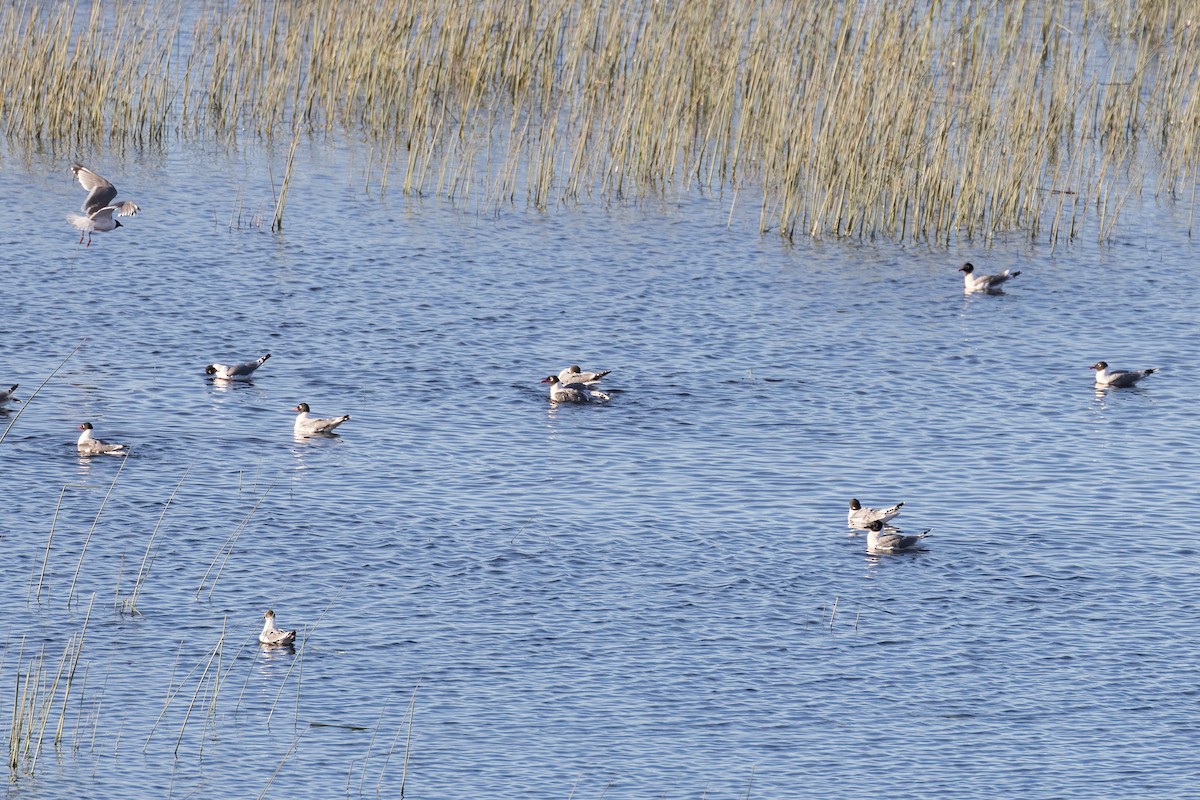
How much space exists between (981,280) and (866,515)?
10.6m

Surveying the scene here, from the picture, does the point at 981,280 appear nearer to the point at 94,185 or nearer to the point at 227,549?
the point at 94,185

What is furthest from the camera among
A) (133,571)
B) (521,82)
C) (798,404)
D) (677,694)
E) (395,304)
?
(521,82)

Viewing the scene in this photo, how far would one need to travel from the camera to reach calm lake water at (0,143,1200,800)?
14578 mm

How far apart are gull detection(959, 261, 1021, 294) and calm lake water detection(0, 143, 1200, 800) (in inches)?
11.5

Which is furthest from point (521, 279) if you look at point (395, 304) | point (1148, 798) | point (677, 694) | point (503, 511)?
point (1148, 798)

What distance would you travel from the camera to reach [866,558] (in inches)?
742

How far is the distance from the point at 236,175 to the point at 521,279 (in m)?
7.23

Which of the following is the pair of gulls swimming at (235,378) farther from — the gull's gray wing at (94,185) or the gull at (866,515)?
the gull at (866,515)

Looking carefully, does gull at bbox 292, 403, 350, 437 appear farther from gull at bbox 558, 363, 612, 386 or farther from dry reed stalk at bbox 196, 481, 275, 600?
gull at bbox 558, 363, 612, 386

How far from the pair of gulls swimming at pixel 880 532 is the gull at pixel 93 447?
7598 millimetres

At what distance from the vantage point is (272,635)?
1577cm

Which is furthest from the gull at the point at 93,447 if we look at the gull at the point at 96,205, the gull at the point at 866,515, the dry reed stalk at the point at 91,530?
the gull at the point at 866,515

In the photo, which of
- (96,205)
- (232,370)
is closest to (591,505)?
(232,370)

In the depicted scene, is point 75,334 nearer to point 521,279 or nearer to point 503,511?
point 521,279
